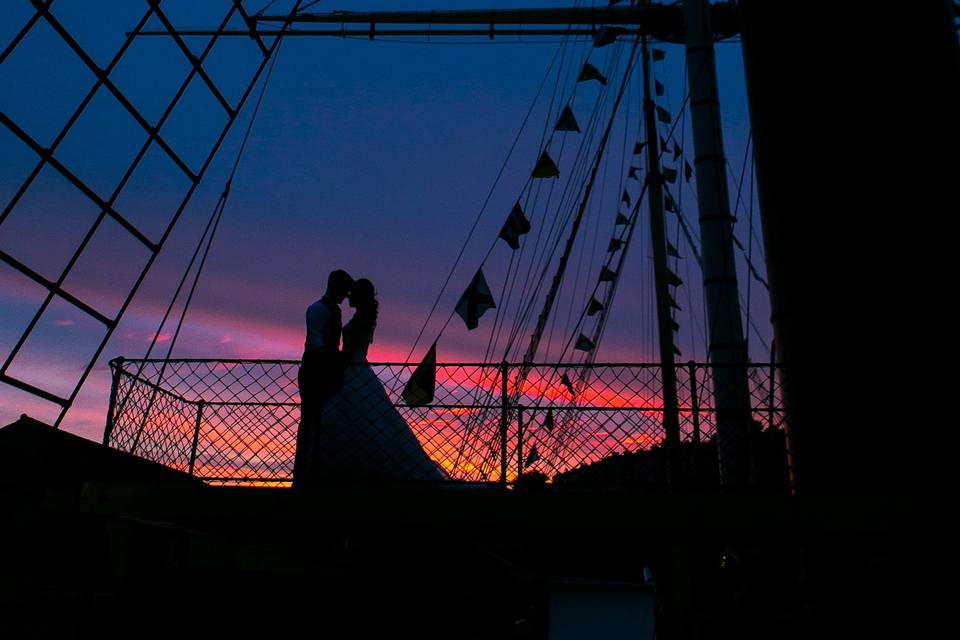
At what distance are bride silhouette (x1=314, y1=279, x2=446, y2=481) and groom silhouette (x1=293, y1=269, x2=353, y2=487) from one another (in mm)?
93

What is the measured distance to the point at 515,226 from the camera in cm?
702

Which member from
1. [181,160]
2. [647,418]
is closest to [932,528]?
[647,418]

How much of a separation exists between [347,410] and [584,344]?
9.45 m

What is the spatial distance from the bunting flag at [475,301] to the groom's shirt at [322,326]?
60.1 inches

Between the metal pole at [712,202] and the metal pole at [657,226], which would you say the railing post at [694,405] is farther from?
the metal pole at [657,226]

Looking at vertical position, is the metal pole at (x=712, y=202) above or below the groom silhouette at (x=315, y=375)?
above

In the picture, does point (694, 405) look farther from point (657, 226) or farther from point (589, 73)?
point (657, 226)

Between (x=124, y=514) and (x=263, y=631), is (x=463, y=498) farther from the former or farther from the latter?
(x=263, y=631)

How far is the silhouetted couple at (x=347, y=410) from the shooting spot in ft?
12.4

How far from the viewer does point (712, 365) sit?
3.62 m

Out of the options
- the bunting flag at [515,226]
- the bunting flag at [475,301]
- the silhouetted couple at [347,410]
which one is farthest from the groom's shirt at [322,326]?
the bunting flag at [515,226]

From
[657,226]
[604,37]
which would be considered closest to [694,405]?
[604,37]

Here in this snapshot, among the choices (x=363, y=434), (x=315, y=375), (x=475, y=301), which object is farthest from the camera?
(x=475, y=301)

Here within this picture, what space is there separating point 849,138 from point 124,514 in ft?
9.53
